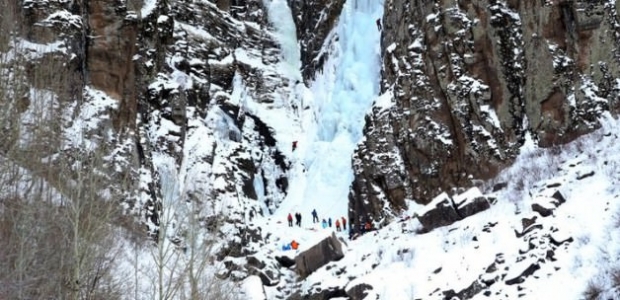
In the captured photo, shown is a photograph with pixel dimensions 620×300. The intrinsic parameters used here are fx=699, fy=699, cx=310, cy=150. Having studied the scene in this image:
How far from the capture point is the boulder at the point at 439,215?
20.0 metres

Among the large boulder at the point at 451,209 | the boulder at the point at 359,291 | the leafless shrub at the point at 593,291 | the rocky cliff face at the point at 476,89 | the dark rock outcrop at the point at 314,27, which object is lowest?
the leafless shrub at the point at 593,291

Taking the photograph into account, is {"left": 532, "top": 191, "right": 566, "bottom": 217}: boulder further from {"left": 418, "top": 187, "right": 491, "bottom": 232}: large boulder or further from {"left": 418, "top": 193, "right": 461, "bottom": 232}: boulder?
{"left": 418, "top": 193, "right": 461, "bottom": 232}: boulder

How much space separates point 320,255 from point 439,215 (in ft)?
14.6

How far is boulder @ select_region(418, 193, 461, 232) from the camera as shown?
65.5 feet

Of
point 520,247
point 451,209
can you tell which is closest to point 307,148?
point 451,209

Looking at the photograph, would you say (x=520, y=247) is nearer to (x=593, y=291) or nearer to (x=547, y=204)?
(x=547, y=204)

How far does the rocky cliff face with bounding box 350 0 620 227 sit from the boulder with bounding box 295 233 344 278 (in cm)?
771

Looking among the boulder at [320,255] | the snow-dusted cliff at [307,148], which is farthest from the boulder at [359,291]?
the boulder at [320,255]

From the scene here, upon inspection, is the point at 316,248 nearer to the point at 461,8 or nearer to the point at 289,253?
the point at 289,253

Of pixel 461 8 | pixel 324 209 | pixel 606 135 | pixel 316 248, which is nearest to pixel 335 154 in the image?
pixel 324 209

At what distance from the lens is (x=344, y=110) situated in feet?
133

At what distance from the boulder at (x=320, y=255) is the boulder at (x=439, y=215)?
3.24 meters

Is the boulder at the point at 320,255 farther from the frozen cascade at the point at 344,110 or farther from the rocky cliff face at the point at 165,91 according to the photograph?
the frozen cascade at the point at 344,110

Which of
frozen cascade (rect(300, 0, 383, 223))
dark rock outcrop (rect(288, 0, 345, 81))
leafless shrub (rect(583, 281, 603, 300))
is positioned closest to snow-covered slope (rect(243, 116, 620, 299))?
leafless shrub (rect(583, 281, 603, 300))
